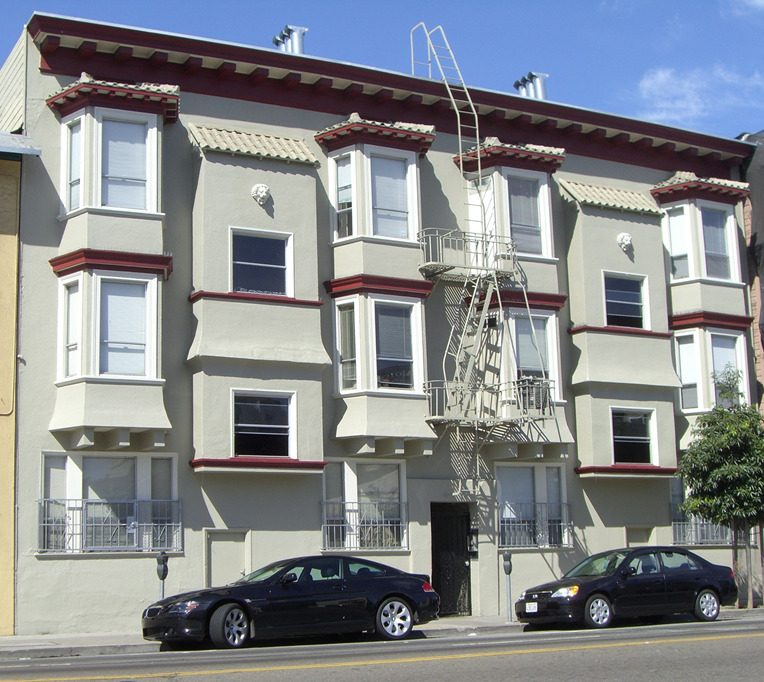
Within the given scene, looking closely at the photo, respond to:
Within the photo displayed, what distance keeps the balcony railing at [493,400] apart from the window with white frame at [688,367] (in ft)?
15.3

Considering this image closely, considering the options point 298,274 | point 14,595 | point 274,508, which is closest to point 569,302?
point 298,274

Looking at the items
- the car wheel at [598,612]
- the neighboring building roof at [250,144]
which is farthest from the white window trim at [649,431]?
the neighboring building roof at [250,144]

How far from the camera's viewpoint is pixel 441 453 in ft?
80.3

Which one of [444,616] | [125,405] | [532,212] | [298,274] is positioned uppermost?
[532,212]

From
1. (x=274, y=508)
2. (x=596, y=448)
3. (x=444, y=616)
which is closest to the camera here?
(x=274, y=508)

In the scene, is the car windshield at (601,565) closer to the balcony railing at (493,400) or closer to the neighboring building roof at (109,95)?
the balcony railing at (493,400)

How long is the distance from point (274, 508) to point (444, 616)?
182 inches

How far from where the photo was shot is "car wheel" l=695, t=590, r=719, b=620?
2059 centimetres

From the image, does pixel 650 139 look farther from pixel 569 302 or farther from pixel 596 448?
pixel 596 448

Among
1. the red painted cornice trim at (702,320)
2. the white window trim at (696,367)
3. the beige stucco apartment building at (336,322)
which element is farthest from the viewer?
the red painted cornice trim at (702,320)

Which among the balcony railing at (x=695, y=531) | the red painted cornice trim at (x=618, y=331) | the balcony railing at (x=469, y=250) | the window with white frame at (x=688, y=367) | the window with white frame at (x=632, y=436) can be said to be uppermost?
the balcony railing at (x=469, y=250)

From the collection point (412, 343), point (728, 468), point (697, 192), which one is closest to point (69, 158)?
point (412, 343)

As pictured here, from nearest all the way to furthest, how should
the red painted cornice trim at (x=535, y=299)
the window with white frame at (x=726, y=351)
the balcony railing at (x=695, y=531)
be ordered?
1. the red painted cornice trim at (x=535, y=299)
2. the balcony railing at (x=695, y=531)
3. the window with white frame at (x=726, y=351)

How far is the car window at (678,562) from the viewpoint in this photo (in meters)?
20.6
